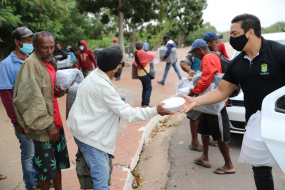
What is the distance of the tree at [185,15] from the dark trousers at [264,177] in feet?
138

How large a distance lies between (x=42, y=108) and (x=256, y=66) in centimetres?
207

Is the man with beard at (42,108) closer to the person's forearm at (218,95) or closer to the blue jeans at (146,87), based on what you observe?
the person's forearm at (218,95)

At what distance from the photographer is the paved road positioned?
11.3 ft

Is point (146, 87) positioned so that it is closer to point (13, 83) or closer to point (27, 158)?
point (27, 158)

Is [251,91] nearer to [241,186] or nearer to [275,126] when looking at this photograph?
[275,126]

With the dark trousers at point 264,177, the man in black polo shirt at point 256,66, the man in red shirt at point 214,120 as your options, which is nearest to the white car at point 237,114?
the man in red shirt at point 214,120

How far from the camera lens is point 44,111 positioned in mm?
2521

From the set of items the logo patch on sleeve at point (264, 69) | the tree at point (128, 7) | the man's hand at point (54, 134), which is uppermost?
the tree at point (128, 7)

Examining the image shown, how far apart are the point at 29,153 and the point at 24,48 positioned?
1249 mm

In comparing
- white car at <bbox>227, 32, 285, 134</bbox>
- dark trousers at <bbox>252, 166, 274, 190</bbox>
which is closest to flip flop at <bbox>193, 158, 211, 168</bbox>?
white car at <bbox>227, 32, 285, 134</bbox>

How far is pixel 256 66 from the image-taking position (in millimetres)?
2396

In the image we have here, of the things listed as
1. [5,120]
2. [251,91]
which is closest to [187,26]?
[5,120]

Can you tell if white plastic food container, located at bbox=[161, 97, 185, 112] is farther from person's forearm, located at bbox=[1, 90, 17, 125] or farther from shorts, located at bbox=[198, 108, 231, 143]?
person's forearm, located at bbox=[1, 90, 17, 125]

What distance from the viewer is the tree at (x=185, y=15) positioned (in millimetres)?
41844
